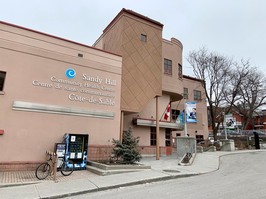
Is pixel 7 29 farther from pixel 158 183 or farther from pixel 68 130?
pixel 158 183

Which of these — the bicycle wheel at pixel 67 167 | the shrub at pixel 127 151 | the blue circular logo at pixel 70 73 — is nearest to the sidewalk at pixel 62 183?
the bicycle wheel at pixel 67 167

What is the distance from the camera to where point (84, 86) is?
553 inches

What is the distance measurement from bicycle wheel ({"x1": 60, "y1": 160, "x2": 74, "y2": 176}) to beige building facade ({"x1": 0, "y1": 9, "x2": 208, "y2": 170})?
5.66 ft

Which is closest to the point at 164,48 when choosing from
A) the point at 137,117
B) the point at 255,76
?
the point at 137,117

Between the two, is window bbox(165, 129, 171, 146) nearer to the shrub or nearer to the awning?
the awning

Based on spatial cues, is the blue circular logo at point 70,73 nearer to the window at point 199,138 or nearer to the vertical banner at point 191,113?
the vertical banner at point 191,113

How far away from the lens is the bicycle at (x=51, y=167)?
9.81 metres

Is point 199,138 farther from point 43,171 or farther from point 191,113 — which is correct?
point 43,171

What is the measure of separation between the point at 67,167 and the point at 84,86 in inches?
208

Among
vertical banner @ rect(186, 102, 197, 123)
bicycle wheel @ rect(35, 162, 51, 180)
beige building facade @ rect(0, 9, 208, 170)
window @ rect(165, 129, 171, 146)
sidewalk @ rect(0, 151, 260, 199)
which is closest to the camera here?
sidewalk @ rect(0, 151, 260, 199)

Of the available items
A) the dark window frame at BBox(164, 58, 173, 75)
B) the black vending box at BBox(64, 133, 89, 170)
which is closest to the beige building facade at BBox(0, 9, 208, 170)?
the black vending box at BBox(64, 133, 89, 170)

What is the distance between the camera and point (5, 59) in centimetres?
1185

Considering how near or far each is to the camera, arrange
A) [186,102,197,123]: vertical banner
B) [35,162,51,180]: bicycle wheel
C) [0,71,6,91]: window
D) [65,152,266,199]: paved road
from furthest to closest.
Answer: [186,102,197,123]: vertical banner < [0,71,6,91]: window < [35,162,51,180]: bicycle wheel < [65,152,266,199]: paved road

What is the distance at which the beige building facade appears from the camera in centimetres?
1170
